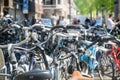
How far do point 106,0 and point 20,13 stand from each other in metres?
20.1

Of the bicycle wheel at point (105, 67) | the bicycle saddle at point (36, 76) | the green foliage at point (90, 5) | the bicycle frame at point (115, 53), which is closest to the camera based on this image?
the bicycle saddle at point (36, 76)

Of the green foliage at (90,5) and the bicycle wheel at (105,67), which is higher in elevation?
the bicycle wheel at (105,67)

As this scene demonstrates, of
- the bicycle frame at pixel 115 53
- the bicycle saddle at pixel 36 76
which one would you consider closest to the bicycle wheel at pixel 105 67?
the bicycle frame at pixel 115 53

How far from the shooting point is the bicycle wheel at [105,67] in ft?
26.7

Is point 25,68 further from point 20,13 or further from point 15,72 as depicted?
point 20,13

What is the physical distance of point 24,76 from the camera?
343 centimetres

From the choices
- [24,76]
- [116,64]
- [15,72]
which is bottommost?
[116,64]

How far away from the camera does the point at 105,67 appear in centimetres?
837

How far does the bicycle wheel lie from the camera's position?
812 centimetres

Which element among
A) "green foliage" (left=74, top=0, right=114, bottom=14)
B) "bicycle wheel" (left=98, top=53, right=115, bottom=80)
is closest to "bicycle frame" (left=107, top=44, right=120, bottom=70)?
"bicycle wheel" (left=98, top=53, right=115, bottom=80)

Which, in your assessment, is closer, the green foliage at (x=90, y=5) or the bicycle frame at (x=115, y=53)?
the bicycle frame at (x=115, y=53)

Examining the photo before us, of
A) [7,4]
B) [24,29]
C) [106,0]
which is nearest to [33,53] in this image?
[24,29]

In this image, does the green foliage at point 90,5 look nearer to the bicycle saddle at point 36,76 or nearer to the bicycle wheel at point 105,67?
the bicycle wheel at point 105,67

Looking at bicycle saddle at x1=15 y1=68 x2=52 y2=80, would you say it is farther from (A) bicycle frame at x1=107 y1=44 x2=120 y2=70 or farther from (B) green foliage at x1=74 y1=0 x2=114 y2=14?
(B) green foliage at x1=74 y1=0 x2=114 y2=14
